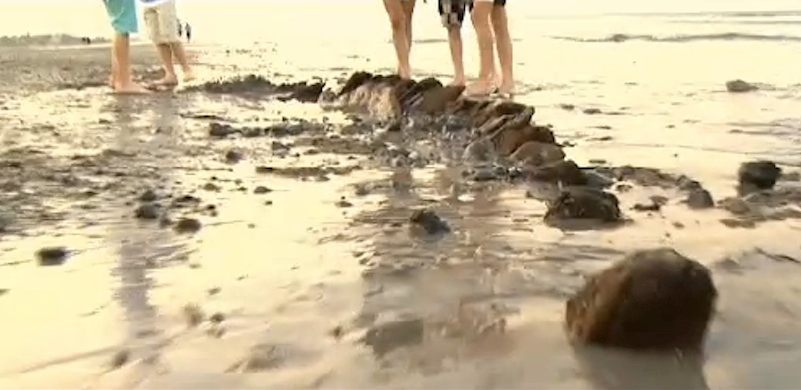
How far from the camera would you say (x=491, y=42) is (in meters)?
8.43

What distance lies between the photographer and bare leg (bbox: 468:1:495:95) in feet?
26.7

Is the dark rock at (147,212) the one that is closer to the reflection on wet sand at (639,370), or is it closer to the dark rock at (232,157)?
the dark rock at (232,157)

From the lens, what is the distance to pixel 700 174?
15.5ft

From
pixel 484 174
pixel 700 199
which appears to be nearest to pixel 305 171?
pixel 484 174

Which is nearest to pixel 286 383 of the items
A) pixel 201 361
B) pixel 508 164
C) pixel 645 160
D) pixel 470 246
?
pixel 201 361

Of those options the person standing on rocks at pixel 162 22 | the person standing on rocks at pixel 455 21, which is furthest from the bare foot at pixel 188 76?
the person standing on rocks at pixel 455 21

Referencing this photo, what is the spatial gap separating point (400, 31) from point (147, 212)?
499 centimetres

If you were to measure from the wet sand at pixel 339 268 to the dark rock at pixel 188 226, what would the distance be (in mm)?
33

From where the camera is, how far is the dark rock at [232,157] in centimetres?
529

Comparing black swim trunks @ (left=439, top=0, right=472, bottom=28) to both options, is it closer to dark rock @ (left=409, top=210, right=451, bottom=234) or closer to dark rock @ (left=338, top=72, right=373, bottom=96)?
dark rock @ (left=338, top=72, right=373, bottom=96)

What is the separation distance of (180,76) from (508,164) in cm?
699

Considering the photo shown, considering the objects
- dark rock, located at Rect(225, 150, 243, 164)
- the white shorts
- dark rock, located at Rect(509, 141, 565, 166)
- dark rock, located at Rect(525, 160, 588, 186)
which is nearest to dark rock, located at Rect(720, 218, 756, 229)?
dark rock, located at Rect(525, 160, 588, 186)

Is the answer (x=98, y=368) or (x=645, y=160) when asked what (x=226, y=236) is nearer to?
(x=98, y=368)

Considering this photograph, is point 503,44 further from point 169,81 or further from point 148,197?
point 148,197
